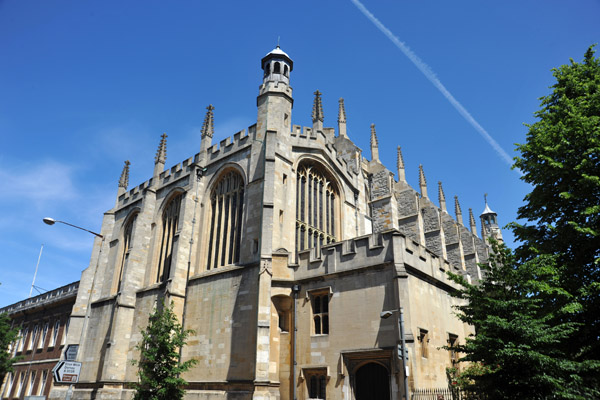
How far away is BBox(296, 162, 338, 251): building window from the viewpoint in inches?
936

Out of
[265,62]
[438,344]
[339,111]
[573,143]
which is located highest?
[339,111]

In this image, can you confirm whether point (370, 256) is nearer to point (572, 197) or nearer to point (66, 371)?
point (572, 197)

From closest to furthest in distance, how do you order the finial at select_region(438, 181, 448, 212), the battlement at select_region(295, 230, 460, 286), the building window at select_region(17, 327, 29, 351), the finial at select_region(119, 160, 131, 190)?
the battlement at select_region(295, 230, 460, 286)
the finial at select_region(119, 160, 131, 190)
the building window at select_region(17, 327, 29, 351)
the finial at select_region(438, 181, 448, 212)

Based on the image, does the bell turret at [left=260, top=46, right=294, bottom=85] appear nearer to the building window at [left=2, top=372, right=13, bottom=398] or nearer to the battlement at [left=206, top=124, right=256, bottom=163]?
the battlement at [left=206, top=124, right=256, bottom=163]

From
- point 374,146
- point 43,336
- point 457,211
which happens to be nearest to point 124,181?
point 43,336

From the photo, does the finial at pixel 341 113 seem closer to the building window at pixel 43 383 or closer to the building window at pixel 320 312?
the building window at pixel 320 312

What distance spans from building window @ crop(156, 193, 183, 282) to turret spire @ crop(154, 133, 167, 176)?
3726 millimetres

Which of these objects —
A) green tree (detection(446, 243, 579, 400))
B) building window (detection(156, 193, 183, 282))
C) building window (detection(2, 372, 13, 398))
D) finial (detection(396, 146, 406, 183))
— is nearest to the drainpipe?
green tree (detection(446, 243, 579, 400))

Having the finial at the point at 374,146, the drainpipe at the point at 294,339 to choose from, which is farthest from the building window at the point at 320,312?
the finial at the point at 374,146

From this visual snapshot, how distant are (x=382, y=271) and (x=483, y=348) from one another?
19.4 feet

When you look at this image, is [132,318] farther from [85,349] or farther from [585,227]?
[585,227]

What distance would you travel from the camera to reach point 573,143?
14.6 m

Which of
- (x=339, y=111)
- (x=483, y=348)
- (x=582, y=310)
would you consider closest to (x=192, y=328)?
(x=483, y=348)

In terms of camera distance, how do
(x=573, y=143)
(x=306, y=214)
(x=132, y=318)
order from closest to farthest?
(x=573, y=143) → (x=306, y=214) → (x=132, y=318)
